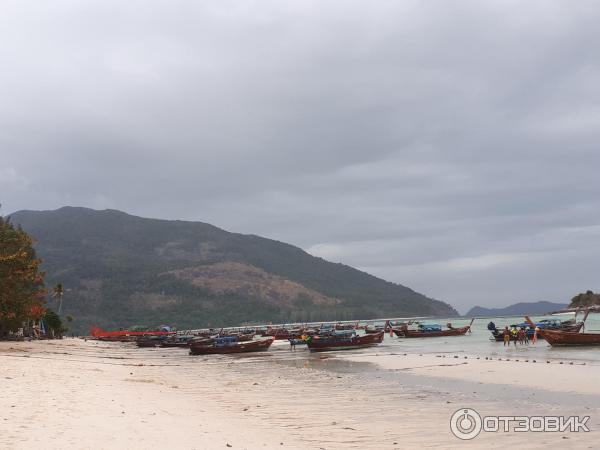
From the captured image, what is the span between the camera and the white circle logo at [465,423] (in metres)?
12.2

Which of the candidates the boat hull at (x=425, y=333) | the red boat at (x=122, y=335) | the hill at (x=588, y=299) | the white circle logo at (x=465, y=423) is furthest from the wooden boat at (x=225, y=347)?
the hill at (x=588, y=299)

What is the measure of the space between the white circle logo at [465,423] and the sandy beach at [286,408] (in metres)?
0.28

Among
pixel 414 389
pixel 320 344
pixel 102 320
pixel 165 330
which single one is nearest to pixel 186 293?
pixel 102 320

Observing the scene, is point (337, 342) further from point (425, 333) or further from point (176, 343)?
point (425, 333)

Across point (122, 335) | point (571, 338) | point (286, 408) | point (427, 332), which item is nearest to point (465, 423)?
point (286, 408)

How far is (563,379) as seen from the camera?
74.4ft

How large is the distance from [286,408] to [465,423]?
5164 millimetres

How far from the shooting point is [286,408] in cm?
1612

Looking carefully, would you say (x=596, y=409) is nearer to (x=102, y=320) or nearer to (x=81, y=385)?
(x=81, y=385)

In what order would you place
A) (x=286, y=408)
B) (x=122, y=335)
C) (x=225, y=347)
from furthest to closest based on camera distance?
1. (x=122, y=335)
2. (x=225, y=347)
3. (x=286, y=408)

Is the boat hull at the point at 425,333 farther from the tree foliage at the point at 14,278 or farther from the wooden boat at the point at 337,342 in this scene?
the tree foliage at the point at 14,278

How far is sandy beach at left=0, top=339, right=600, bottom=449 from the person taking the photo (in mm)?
10203

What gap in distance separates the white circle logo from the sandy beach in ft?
0.92

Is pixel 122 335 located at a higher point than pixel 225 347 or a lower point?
lower
